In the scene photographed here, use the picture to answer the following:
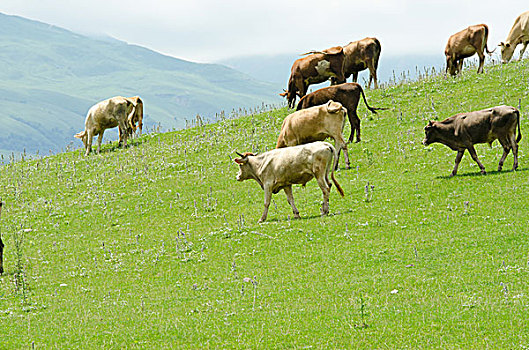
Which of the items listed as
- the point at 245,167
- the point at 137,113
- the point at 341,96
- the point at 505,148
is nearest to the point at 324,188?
the point at 245,167

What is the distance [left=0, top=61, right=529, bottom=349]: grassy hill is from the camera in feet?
34.8

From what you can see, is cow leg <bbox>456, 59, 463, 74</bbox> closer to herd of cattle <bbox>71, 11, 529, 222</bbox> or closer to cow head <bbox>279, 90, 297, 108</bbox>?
herd of cattle <bbox>71, 11, 529, 222</bbox>

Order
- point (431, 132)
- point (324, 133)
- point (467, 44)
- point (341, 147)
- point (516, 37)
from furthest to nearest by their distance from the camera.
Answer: point (516, 37) < point (467, 44) < point (341, 147) < point (324, 133) < point (431, 132)

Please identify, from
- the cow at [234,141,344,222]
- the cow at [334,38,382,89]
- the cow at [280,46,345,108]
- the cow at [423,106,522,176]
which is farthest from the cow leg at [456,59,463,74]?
the cow at [234,141,344,222]

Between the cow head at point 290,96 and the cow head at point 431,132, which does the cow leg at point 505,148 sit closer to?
the cow head at point 431,132

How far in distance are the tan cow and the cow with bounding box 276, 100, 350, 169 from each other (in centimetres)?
1482

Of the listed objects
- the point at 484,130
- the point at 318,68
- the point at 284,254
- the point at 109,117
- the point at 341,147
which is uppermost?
the point at 318,68

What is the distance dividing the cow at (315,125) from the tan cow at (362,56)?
1482 cm

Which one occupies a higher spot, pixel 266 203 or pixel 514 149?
pixel 514 149

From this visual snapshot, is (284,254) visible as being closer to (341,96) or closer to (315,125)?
(315,125)

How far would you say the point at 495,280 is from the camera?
39.0ft

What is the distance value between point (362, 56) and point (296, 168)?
20.4m

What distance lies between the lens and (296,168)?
1945 centimetres

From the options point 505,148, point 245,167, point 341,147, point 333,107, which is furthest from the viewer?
point 341,147
